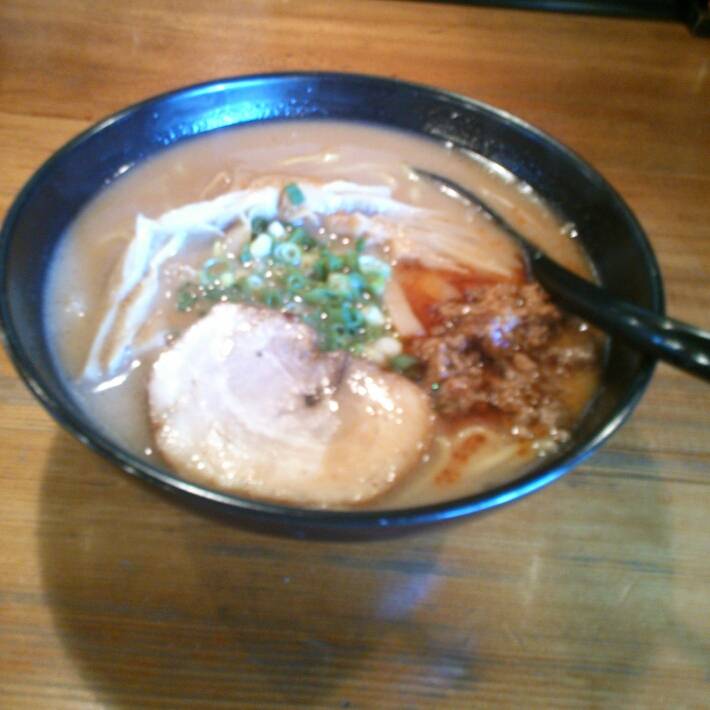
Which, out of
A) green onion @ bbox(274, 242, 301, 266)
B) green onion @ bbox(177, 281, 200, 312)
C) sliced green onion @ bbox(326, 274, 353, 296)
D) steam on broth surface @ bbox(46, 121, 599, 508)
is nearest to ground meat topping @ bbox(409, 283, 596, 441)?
Answer: steam on broth surface @ bbox(46, 121, 599, 508)

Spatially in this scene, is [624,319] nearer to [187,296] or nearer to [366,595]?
[366,595]

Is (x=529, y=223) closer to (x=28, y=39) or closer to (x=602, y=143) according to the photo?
(x=602, y=143)

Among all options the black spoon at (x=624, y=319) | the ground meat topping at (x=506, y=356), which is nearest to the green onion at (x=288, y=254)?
the ground meat topping at (x=506, y=356)

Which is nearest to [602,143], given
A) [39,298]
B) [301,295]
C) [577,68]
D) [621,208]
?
[577,68]

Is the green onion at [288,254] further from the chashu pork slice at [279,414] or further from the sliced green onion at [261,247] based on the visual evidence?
the chashu pork slice at [279,414]

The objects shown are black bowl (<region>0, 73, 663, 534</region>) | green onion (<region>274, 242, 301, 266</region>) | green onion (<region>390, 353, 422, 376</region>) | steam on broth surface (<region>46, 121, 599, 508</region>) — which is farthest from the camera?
green onion (<region>274, 242, 301, 266</region>)

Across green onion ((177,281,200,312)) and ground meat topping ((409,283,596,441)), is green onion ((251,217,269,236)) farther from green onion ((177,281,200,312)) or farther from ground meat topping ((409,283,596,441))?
ground meat topping ((409,283,596,441))
